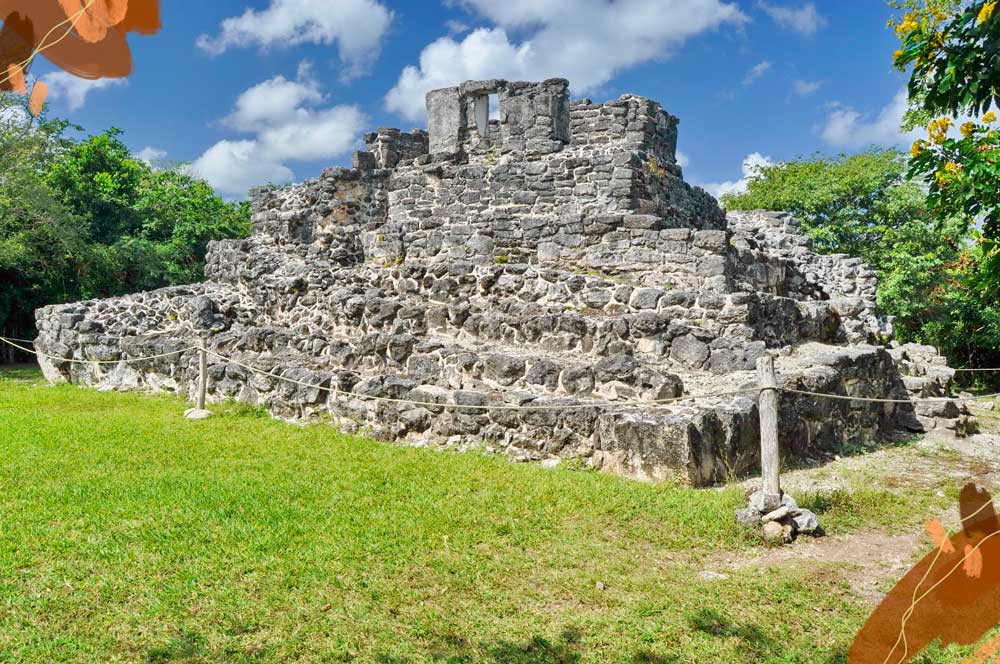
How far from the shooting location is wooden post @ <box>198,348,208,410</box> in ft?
27.7

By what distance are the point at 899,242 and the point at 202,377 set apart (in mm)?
17452

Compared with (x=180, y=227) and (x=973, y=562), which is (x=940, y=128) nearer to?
(x=973, y=562)

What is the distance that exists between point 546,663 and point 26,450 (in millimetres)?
5630

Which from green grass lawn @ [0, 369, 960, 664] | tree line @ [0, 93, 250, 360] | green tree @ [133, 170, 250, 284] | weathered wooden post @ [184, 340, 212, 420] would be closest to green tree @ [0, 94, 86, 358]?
tree line @ [0, 93, 250, 360]

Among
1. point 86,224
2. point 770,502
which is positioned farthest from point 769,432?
point 86,224

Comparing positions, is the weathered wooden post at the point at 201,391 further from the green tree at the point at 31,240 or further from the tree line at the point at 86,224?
the green tree at the point at 31,240

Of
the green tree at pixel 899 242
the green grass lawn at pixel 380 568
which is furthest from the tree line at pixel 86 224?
the green tree at pixel 899 242

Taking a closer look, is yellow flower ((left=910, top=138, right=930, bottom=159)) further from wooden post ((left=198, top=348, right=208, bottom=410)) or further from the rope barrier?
wooden post ((left=198, top=348, right=208, bottom=410))

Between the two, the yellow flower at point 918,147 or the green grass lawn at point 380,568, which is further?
the yellow flower at point 918,147

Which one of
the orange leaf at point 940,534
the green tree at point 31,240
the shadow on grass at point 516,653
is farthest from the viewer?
the green tree at point 31,240

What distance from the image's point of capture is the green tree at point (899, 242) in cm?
1623

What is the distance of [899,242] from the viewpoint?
60.0 ft

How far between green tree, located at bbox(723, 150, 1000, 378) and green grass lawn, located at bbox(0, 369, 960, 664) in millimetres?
11430

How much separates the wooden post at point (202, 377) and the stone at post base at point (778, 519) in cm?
647
